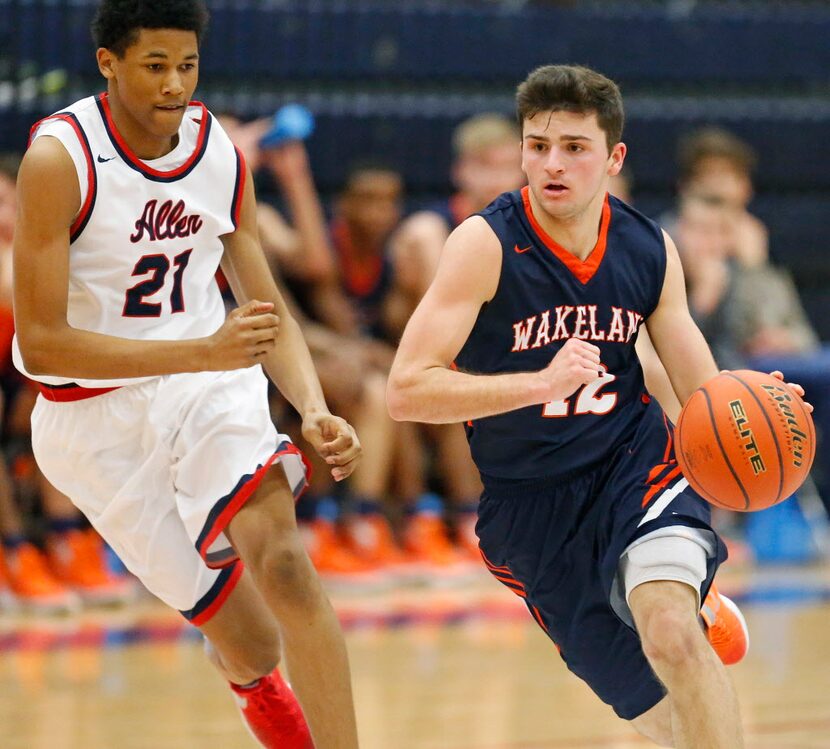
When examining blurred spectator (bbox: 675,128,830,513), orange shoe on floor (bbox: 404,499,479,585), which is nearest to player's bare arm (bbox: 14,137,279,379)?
orange shoe on floor (bbox: 404,499,479,585)

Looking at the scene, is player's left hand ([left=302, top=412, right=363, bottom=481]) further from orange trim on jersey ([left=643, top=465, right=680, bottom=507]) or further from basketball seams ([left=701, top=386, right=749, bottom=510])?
basketball seams ([left=701, top=386, right=749, bottom=510])

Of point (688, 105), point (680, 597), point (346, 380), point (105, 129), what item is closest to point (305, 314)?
point (346, 380)

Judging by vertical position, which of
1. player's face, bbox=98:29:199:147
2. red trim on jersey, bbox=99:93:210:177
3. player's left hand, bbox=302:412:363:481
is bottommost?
player's left hand, bbox=302:412:363:481

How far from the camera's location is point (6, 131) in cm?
859

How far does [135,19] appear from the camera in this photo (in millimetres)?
3791

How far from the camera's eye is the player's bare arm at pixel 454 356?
3521 mm

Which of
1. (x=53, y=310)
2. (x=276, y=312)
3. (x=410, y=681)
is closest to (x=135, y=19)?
(x=53, y=310)

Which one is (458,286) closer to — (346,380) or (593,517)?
(593,517)

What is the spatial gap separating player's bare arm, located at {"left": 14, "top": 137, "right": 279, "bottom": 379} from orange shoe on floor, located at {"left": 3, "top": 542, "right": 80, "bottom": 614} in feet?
12.7

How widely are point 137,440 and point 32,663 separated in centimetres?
258

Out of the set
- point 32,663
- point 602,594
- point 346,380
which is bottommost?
point 32,663

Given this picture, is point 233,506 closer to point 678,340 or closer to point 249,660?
point 249,660

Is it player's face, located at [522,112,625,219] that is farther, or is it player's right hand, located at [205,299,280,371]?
player's face, located at [522,112,625,219]

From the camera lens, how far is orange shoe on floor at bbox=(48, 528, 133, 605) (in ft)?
25.1
